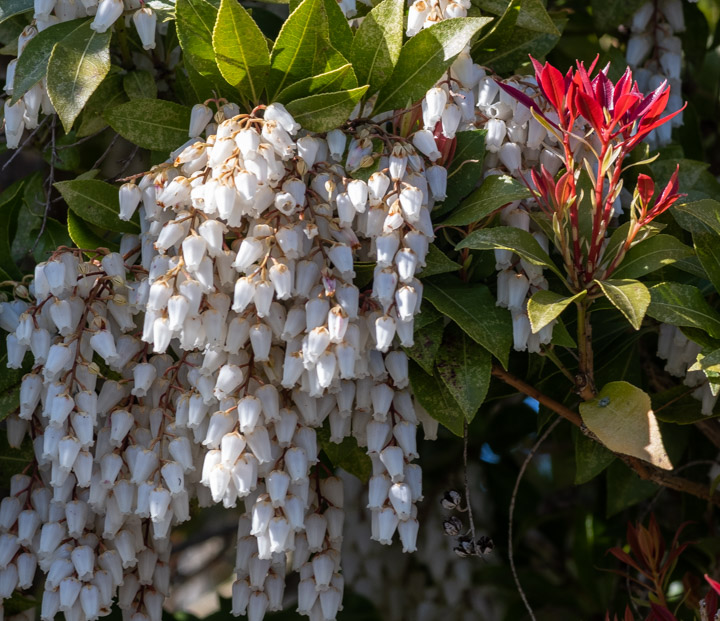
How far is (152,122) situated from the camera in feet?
6.44

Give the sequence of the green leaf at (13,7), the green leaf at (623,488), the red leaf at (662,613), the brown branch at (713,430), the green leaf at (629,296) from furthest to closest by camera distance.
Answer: the green leaf at (623,488), the brown branch at (713,430), the green leaf at (13,7), the red leaf at (662,613), the green leaf at (629,296)

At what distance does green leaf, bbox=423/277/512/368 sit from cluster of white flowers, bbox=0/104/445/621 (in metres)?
0.13

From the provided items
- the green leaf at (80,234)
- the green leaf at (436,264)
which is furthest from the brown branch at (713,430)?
the green leaf at (80,234)

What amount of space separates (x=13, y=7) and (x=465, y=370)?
120 cm

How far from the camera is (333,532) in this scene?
1.93 metres

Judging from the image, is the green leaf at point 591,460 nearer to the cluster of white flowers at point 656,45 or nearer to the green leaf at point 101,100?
the cluster of white flowers at point 656,45

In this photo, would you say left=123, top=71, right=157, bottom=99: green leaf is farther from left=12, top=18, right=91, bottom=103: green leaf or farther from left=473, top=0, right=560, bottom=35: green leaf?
left=473, top=0, right=560, bottom=35: green leaf

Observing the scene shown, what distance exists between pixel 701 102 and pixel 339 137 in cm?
173

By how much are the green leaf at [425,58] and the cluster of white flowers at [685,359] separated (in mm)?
684

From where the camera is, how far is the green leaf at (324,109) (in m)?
1.80

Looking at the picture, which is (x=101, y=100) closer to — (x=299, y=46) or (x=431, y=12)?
(x=299, y=46)

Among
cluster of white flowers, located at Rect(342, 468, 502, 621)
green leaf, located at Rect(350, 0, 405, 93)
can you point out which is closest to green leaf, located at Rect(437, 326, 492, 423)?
green leaf, located at Rect(350, 0, 405, 93)

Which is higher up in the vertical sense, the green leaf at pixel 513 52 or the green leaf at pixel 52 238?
the green leaf at pixel 513 52

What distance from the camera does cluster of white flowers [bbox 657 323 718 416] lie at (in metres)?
2.01
